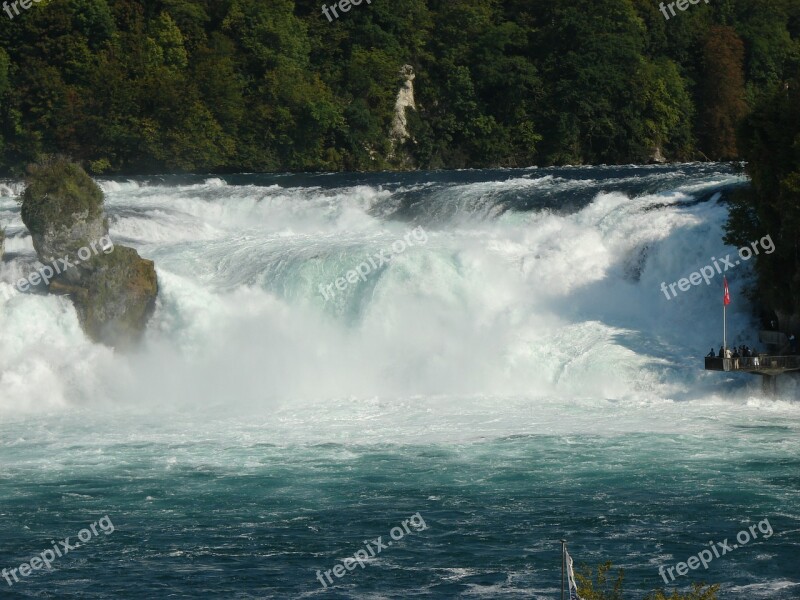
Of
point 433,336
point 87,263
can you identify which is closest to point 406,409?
point 433,336

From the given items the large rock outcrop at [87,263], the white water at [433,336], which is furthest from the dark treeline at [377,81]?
the large rock outcrop at [87,263]

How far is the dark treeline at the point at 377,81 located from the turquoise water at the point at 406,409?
58.4 ft

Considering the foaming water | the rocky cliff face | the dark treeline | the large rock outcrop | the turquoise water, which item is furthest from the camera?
the rocky cliff face

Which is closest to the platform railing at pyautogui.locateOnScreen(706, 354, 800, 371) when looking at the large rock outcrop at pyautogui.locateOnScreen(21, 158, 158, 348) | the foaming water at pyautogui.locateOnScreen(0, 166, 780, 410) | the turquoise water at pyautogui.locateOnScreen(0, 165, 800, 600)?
the turquoise water at pyautogui.locateOnScreen(0, 165, 800, 600)

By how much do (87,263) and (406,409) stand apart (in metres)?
9.89

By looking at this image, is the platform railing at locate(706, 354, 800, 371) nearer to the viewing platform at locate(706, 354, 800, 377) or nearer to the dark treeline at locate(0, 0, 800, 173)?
the viewing platform at locate(706, 354, 800, 377)

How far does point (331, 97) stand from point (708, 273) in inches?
1369

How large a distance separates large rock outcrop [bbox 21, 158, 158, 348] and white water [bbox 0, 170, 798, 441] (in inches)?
17.7

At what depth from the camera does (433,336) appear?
118 feet

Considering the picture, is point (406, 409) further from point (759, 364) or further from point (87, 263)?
point (87, 263)

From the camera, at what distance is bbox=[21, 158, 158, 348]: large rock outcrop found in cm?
Result: 3659

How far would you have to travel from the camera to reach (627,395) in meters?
32.3

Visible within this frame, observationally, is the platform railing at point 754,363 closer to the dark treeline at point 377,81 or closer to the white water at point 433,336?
the white water at point 433,336

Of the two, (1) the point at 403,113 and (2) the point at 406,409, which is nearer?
(2) the point at 406,409
